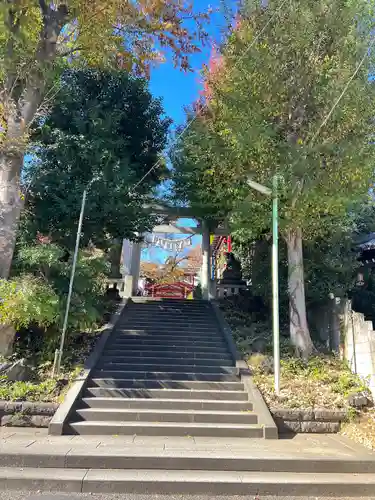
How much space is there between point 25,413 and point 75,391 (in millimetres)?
757

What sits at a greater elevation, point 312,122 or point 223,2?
point 223,2

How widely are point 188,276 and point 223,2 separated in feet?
57.3

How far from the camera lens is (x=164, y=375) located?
6.64 metres

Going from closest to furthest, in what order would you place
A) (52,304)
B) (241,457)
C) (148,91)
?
1. (241,457)
2. (52,304)
3. (148,91)

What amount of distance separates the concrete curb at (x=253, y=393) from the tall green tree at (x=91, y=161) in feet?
13.7

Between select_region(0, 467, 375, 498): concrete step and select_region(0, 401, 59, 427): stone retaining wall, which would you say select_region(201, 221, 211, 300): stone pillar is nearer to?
select_region(0, 401, 59, 427): stone retaining wall

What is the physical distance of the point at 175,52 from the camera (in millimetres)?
8477

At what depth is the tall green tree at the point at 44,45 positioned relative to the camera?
22.3 feet

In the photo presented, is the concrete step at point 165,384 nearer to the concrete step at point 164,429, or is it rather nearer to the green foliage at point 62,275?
the concrete step at point 164,429

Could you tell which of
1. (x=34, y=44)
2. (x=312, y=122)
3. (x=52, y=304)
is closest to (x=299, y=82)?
(x=312, y=122)

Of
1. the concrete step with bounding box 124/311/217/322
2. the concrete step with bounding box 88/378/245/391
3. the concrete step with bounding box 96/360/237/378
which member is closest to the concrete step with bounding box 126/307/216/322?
the concrete step with bounding box 124/311/217/322

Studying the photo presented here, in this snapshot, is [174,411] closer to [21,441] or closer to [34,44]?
Answer: [21,441]

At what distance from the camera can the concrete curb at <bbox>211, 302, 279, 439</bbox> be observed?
5.07 metres

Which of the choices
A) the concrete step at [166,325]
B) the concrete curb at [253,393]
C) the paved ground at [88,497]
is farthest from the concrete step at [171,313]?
the paved ground at [88,497]
